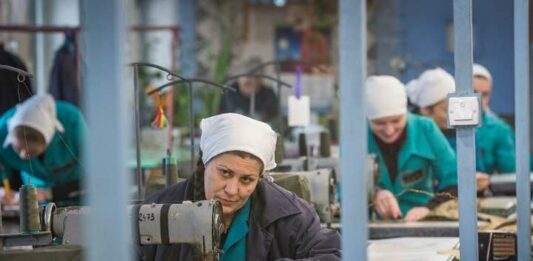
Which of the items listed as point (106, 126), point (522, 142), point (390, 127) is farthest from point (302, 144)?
point (106, 126)

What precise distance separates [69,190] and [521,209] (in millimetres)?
3147

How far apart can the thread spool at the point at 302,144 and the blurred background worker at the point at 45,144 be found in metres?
1.10

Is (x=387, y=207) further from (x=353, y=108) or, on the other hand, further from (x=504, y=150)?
(x=353, y=108)

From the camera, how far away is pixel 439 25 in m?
11.3

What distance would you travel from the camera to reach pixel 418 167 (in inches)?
197

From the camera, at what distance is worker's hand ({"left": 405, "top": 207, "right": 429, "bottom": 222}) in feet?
15.5

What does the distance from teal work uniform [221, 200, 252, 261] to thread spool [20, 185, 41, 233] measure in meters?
0.57

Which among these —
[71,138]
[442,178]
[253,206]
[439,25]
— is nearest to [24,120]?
[71,138]

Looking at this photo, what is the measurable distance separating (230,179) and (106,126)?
1.62m

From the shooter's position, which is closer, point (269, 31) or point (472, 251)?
point (472, 251)

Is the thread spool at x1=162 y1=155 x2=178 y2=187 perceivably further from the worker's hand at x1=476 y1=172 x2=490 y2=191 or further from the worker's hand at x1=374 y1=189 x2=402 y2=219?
the worker's hand at x1=476 y1=172 x2=490 y2=191

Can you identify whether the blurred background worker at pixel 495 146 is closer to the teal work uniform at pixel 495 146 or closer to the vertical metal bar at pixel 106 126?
the teal work uniform at pixel 495 146

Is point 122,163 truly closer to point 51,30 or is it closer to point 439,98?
point 439,98

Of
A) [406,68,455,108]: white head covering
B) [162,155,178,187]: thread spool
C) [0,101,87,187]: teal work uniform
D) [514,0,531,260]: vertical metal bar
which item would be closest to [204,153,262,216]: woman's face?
[162,155,178,187]: thread spool
